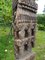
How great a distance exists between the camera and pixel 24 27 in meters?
2.07

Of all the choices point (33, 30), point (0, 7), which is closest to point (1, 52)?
point (0, 7)

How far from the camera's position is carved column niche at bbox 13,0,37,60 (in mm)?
1924

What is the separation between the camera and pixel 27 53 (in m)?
2.25

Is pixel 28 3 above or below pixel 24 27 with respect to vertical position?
above

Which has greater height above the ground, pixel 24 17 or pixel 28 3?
pixel 28 3

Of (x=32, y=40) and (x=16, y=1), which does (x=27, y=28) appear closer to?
(x=32, y=40)

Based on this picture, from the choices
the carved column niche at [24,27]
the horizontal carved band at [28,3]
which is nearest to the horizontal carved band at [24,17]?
the carved column niche at [24,27]

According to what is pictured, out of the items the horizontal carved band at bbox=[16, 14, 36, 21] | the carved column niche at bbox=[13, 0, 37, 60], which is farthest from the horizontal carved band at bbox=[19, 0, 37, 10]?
the horizontal carved band at bbox=[16, 14, 36, 21]

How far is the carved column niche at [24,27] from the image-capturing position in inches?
75.7

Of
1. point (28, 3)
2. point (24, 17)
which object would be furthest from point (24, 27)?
point (28, 3)

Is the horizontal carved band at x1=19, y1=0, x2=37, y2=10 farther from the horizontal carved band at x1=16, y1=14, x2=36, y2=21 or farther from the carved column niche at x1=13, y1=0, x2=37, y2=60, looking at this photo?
the horizontal carved band at x1=16, y1=14, x2=36, y2=21

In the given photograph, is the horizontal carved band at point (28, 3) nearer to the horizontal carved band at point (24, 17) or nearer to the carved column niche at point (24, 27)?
the carved column niche at point (24, 27)

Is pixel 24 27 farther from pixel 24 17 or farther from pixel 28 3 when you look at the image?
pixel 28 3

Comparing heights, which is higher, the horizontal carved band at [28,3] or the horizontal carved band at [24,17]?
the horizontal carved band at [28,3]
